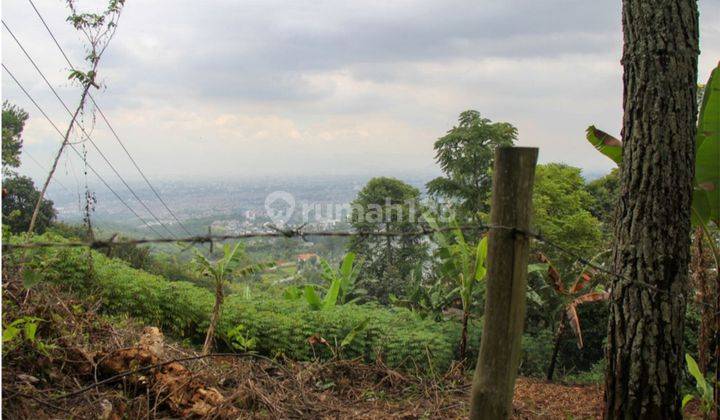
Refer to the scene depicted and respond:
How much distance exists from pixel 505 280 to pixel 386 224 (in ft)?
47.7

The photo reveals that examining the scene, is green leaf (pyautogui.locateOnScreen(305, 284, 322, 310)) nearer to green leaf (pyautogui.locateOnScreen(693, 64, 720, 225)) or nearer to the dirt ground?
the dirt ground

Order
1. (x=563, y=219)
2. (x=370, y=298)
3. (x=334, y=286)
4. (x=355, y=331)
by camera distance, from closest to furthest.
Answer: (x=355, y=331)
(x=334, y=286)
(x=563, y=219)
(x=370, y=298)

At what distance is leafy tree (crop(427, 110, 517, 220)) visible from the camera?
15.7 meters

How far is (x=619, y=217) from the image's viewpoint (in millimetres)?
2811

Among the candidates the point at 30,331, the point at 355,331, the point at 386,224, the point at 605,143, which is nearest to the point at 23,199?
the point at 386,224

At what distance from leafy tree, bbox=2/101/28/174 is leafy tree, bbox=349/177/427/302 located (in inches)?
313

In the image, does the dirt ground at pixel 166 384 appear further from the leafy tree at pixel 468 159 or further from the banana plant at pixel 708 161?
the leafy tree at pixel 468 159

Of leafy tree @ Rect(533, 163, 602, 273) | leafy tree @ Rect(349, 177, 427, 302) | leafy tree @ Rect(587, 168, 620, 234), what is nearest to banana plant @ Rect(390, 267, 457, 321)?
leafy tree @ Rect(533, 163, 602, 273)

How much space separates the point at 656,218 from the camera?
265 centimetres

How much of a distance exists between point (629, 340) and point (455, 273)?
4712 mm

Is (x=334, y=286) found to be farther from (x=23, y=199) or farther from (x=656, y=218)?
(x=23, y=199)

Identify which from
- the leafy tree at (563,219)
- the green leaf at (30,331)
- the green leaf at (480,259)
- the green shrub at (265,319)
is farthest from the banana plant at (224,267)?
the leafy tree at (563,219)

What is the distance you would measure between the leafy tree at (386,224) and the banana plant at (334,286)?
15.0 feet

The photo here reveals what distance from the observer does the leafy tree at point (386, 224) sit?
1509cm
